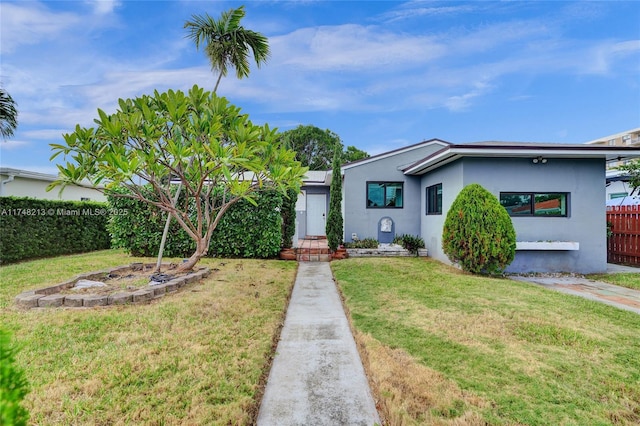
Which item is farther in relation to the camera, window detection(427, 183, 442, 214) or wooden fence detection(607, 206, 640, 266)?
window detection(427, 183, 442, 214)

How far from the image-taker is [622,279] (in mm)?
7512

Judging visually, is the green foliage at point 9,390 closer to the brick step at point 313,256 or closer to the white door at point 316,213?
the brick step at point 313,256

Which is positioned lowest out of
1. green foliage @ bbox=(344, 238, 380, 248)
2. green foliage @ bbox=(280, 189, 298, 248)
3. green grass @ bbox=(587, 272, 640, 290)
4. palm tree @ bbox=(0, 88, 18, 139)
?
green grass @ bbox=(587, 272, 640, 290)

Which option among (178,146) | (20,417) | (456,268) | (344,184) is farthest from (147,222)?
(20,417)

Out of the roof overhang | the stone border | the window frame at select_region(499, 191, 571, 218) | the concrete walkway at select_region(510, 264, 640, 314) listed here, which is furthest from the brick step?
the window frame at select_region(499, 191, 571, 218)

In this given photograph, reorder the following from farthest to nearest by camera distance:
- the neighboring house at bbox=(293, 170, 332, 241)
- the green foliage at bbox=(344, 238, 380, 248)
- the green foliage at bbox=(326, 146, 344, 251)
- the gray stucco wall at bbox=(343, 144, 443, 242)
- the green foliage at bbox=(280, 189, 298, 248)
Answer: the neighboring house at bbox=(293, 170, 332, 241)
the gray stucco wall at bbox=(343, 144, 443, 242)
the green foliage at bbox=(344, 238, 380, 248)
the green foliage at bbox=(326, 146, 344, 251)
the green foliage at bbox=(280, 189, 298, 248)

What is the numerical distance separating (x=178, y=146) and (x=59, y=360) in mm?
3238

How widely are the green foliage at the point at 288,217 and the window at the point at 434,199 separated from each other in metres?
4.76

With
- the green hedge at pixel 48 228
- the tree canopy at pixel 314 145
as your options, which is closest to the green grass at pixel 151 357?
the green hedge at pixel 48 228

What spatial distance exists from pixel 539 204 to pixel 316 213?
9964 mm

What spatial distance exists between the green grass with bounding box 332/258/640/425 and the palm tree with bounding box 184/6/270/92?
25.6 ft

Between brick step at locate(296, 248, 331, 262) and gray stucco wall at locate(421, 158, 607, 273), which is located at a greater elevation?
gray stucco wall at locate(421, 158, 607, 273)

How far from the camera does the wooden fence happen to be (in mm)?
9484

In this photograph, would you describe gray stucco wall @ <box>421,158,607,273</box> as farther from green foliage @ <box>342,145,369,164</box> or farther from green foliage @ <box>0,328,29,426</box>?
green foliage @ <box>342,145,369,164</box>
